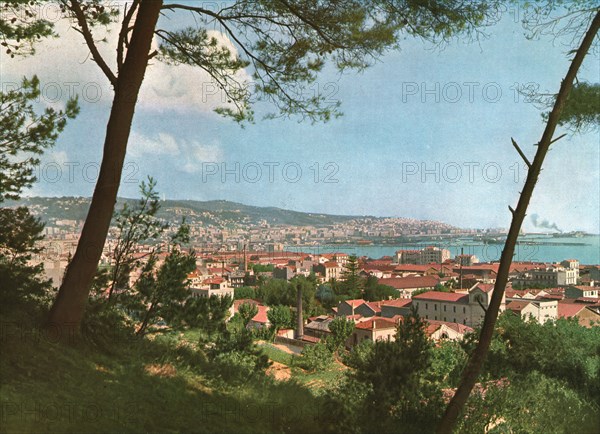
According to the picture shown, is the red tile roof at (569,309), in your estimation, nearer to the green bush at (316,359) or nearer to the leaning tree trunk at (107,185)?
the green bush at (316,359)

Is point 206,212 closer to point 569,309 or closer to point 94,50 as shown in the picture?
point 94,50

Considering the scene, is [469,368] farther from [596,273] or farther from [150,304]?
[596,273]

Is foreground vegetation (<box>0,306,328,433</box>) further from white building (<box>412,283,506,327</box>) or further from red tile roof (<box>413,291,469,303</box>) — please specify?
red tile roof (<box>413,291,469,303</box>)

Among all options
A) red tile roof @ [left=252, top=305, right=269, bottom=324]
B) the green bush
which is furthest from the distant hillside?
red tile roof @ [left=252, top=305, right=269, bottom=324]

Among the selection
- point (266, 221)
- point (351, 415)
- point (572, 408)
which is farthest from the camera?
point (266, 221)

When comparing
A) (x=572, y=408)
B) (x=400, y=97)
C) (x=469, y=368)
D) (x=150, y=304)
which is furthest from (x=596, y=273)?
(x=150, y=304)

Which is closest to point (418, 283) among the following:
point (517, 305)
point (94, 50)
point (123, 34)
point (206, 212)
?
point (517, 305)
